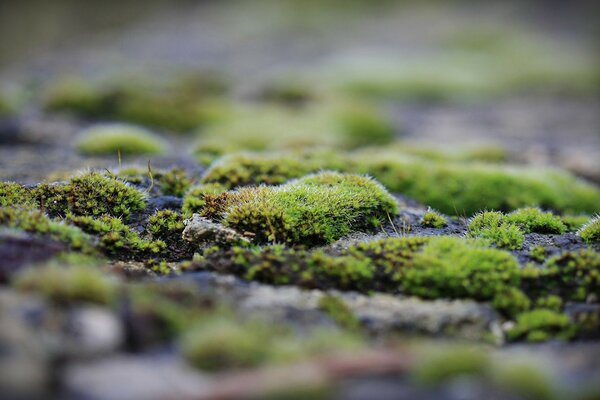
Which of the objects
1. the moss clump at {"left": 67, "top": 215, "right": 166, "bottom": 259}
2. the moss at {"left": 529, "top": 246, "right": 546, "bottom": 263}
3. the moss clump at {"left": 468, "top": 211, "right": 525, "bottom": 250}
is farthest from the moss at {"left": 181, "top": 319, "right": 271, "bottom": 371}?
the moss clump at {"left": 468, "top": 211, "right": 525, "bottom": 250}

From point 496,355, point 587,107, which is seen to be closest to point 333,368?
point 496,355

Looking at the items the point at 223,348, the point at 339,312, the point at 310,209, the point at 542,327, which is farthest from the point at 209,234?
the point at 542,327

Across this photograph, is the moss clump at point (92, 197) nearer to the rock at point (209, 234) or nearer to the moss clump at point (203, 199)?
the moss clump at point (203, 199)

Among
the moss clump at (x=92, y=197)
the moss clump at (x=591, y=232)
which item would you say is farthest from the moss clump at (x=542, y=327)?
the moss clump at (x=92, y=197)

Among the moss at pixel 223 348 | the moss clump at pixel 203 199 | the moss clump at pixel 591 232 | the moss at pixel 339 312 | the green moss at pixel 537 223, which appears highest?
the moss clump at pixel 203 199

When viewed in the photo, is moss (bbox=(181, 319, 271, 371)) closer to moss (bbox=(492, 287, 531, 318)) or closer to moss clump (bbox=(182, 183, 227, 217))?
moss (bbox=(492, 287, 531, 318))

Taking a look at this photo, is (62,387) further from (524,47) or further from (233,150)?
(524,47)

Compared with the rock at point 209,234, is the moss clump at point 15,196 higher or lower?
higher
